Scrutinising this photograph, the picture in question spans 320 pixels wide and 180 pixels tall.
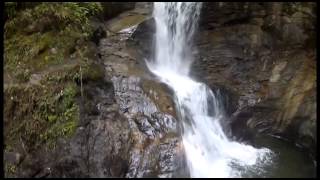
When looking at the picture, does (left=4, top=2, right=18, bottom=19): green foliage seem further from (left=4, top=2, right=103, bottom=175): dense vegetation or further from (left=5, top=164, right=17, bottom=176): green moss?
(left=5, top=164, right=17, bottom=176): green moss

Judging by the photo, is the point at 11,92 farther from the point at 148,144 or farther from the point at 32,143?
the point at 148,144

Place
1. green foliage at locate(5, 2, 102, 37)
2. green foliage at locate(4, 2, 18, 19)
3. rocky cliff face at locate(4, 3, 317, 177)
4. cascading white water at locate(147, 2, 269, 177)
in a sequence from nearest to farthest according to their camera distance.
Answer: rocky cliff face at locate(4, 3, 317, 177)
cascading white water at locate(147, 2, 269, 177)
green foliage at locate(5, 2, 102, 37)
green foliage at locate(4, 2, 18, 19)

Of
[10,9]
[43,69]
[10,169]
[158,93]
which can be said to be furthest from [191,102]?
[10,9]

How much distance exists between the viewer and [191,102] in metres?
8.60

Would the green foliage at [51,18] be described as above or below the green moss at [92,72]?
above

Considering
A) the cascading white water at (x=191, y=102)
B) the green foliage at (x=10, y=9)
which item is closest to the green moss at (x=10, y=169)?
the cascading white water at (x=191, y=102)

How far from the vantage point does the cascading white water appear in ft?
25.2

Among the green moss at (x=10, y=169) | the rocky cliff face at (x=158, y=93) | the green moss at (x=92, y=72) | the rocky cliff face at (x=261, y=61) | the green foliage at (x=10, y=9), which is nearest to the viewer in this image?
the green moss at (x=10, y=169)

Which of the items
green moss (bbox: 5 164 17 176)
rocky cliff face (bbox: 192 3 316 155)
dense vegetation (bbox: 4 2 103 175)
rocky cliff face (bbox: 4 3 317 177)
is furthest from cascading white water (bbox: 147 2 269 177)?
green moss (bbox: 5 164 17 176)

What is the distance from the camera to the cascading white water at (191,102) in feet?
25.2

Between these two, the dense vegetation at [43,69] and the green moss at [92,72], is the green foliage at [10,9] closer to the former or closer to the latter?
the dense vegetation at [43,69]

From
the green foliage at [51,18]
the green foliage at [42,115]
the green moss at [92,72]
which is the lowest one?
the green foliage at [42,115]

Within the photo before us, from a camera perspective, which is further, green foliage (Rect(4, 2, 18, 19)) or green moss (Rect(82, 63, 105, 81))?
green foliage (Rect(4, 2, 18, 19))

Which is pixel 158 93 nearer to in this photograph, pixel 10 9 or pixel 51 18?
pixel 51 18
